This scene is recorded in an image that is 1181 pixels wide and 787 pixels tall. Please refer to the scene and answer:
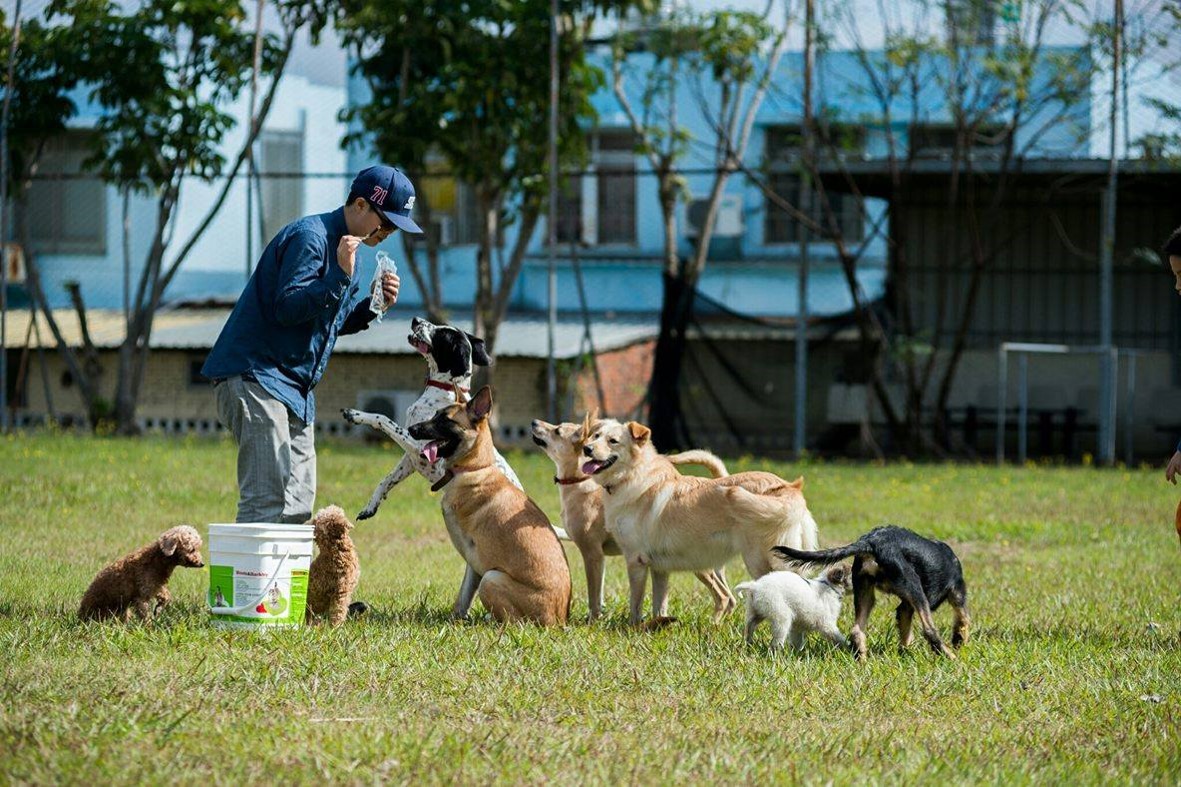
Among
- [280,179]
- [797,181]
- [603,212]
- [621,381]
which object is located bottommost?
[621,381]

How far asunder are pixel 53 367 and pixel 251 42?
543 cm

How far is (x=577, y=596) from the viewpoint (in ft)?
25.2

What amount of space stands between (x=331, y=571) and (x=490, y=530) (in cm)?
71

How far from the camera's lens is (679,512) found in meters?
6.62

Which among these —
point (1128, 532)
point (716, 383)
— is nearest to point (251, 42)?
point (716, 383)

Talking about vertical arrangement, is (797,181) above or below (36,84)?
below

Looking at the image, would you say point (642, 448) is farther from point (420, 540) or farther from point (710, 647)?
point (420, 540)

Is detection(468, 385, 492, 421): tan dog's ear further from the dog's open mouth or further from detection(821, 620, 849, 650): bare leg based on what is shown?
detection(821, 620, 849, 650): bare leg

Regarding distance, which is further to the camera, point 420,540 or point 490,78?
point 490,78

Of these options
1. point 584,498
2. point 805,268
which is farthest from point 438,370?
point 805,268

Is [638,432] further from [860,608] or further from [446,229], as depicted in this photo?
[446,229]

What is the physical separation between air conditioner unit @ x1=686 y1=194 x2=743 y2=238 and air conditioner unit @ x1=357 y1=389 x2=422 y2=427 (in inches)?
214

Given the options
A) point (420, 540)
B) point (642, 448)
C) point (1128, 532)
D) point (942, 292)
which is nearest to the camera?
point (642, 448)

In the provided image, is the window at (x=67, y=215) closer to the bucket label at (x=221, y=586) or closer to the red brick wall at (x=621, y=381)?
the red brick wall at (x=621, y=381)
